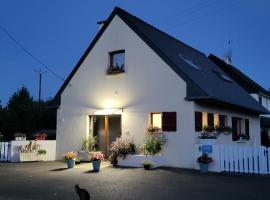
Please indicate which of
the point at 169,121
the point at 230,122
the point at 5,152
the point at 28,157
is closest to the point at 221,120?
the point at 230,122

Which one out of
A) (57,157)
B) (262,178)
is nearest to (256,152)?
(262,178)

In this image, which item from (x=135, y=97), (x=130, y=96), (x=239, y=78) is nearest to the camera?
(x=135, y=97)

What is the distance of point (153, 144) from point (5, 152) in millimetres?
8391

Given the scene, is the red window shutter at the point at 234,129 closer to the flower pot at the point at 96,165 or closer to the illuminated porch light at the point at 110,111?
the illuminated porch light at the point at 110,111

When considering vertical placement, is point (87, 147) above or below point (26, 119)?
below

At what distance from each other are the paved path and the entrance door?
11.4 ft

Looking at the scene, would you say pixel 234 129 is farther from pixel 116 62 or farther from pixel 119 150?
pixel 119 150

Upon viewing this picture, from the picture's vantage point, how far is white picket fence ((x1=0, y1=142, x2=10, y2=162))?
18.1m

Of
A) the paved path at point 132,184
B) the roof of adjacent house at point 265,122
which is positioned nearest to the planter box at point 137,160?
the paved path at point 132,184

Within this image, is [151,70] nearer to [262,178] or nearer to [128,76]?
[128,76]

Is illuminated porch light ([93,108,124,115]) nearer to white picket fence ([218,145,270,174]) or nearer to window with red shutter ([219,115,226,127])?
window with red shutter ([219,115,226,127])

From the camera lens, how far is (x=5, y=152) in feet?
59.6

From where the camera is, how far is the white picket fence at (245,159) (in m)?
12.3

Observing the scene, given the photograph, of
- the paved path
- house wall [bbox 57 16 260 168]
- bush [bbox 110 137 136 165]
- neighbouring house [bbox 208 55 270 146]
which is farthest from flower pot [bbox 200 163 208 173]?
neighbouring house [bbox 208 55 270 146]
